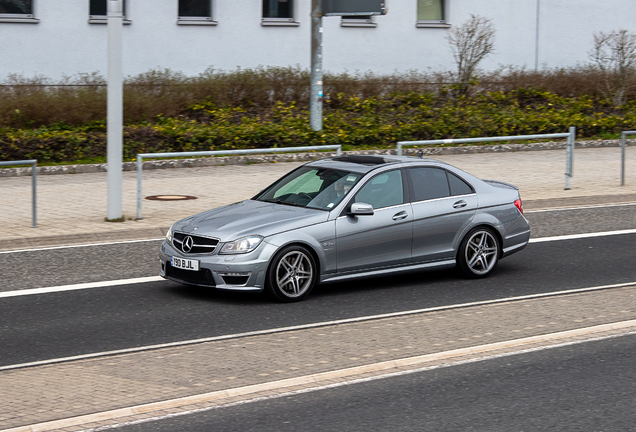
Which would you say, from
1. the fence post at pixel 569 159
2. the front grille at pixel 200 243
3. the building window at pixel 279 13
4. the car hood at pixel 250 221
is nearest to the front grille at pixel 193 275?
the front grille at pixel 200 243

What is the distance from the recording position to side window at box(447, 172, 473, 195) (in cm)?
1003

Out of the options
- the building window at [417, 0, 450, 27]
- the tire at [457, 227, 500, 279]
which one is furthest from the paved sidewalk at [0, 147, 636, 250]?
the building window at [417, 0, 450, 27]

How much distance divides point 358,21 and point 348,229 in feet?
71.9

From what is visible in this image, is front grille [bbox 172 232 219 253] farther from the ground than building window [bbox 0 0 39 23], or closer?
closer

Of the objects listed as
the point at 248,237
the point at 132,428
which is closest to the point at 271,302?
the point at 248,237

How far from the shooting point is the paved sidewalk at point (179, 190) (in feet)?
41.8

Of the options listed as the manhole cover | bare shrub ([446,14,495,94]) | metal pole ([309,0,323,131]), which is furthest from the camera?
bare shrub ([446,14,495,94])

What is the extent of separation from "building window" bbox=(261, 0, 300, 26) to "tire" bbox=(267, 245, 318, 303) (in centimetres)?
2092

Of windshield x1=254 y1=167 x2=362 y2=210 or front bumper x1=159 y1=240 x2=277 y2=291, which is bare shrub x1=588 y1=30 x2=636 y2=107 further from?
front bumper x1=159 y1=240 x2=277 y2=291

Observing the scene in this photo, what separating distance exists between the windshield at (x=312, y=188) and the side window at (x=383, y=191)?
0.50 ft

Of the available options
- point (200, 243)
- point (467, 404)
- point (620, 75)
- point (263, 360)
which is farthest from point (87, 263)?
point (620, 75)

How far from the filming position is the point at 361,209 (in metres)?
9.02

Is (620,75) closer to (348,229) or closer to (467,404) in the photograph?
(348,229)

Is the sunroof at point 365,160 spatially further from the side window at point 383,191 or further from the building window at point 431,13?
the building window at point 431,13
